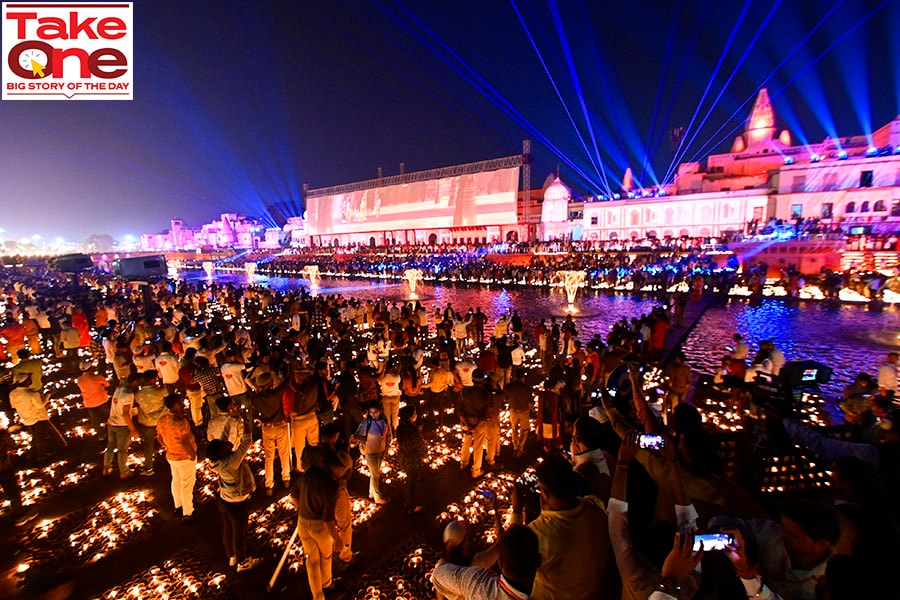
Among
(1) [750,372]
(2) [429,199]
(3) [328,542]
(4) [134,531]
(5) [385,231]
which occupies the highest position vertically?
(2) [429,199]

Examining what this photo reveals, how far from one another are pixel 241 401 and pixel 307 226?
75045 mm

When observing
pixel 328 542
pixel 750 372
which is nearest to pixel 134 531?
pixel 328 542

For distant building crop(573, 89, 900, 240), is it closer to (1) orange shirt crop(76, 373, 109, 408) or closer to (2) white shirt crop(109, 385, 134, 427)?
(2) white shirt crop(109, 385, 134, 427)

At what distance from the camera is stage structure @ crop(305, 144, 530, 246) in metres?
53.9

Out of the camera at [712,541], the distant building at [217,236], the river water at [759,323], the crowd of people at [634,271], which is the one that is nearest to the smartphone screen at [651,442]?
the camera at [712,541]

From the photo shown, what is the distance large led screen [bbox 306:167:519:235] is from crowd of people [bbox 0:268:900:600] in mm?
45108

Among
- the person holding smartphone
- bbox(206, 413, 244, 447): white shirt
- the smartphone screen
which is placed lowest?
bbox(206, 413, 244, 447): white shirt

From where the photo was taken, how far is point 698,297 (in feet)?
60.0

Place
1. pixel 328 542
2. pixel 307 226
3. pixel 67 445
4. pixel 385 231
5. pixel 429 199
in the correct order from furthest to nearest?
pixel 307 226, pixel 385 231, pixel 429 199, pixel 67 445, pixel 328 542

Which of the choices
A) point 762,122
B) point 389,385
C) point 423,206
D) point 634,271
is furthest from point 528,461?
point 762,122

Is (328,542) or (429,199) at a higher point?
(429,199)

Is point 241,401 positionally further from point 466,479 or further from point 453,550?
point 453,550

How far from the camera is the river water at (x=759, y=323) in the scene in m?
10.7

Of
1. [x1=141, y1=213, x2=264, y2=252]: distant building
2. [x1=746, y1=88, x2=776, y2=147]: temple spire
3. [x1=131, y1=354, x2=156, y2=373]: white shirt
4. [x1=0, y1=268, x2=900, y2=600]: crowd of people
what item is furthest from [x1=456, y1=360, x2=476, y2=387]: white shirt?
[x1=141, y1=213, x2=264, y2=252]: distant building
